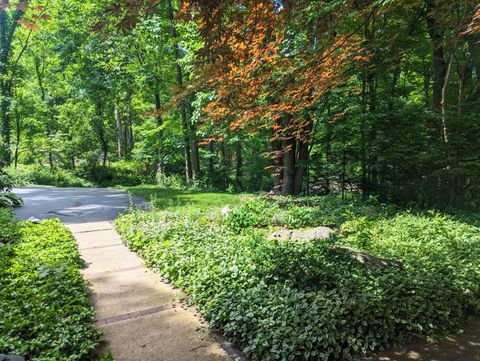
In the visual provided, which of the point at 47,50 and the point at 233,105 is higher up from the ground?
the point at 47,50

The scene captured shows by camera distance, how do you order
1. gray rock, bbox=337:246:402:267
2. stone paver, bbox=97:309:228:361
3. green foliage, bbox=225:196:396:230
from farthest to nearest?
green foliage, bbox=225:196:396:230, gray rock, bbox=337:246:402:267, stone paver, bbox=97:309:228:361

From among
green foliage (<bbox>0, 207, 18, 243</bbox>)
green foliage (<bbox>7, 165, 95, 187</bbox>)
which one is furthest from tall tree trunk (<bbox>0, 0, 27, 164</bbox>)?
green foliage (<bbox>0, 207, 18, 243</bbox>)

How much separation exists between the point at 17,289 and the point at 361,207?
664cm

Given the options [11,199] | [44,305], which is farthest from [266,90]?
[11,199]

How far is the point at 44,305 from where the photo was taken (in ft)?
9.71

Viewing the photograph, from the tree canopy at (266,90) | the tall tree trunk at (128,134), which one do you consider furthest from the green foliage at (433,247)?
the tall tree trunk at (128,134)

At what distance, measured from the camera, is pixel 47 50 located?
59.5 feet

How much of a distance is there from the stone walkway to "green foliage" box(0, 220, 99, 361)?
0.20m

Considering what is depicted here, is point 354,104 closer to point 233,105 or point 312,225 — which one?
point 312,225

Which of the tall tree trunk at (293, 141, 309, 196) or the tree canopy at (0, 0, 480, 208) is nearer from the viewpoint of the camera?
the tree canopy at (0, 0, 480, 208)

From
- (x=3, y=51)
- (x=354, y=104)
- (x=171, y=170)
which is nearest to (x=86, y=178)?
(x=171, y=170)

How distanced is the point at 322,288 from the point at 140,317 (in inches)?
70.7

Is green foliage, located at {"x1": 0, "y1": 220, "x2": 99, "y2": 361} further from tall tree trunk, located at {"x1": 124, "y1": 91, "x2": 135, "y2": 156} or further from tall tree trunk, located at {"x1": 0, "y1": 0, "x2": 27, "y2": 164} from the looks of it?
tall tree trunk, located at {"x1": 0, "y1": 0, "x2": 27, "y2": 164}

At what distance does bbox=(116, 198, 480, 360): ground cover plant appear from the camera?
8.50 feet
